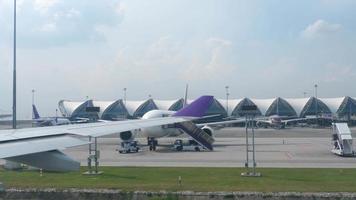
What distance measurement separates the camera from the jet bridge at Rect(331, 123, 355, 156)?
38.5 m

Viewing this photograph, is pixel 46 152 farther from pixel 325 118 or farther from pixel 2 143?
pixel 325 118

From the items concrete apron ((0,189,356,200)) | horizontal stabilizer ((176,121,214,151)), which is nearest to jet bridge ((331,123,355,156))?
horizontal stabilizer ((176,121,214,151))

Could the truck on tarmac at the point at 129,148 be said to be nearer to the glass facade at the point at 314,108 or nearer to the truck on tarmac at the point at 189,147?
the truck on tarmac at the point at 189,147

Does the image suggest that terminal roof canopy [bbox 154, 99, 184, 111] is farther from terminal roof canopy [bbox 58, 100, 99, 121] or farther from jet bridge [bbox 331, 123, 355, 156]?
jet bridge [bbox 331, 123, 355, 156]

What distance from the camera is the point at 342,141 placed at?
40.0 metres

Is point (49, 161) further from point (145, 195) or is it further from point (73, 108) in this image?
point (73, 108)

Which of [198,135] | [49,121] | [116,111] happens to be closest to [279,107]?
[116,111]

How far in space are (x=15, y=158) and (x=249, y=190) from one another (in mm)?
13357

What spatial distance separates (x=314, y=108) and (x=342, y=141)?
11661 centimetres

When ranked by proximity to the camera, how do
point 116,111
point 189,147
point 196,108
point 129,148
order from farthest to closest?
point 116,111 → point 196,108 → point 189,147 → point 129,148

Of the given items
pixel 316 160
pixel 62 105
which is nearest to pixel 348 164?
pixel 316 160

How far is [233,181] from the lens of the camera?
22.6 metres

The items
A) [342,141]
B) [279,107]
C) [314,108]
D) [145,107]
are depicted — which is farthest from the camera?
[279,107]

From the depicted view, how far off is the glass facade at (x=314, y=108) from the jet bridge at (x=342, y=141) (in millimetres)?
109763
